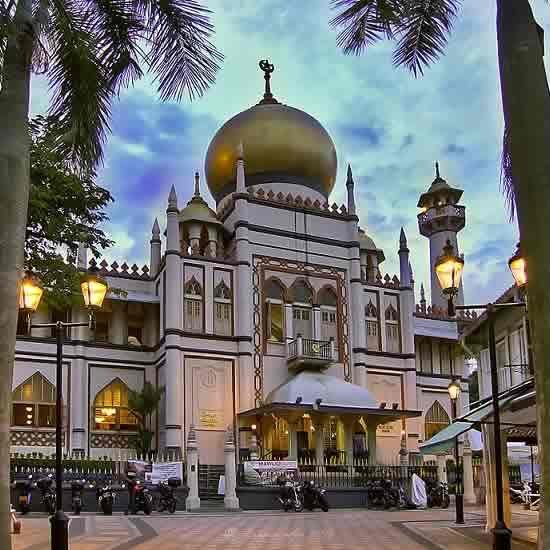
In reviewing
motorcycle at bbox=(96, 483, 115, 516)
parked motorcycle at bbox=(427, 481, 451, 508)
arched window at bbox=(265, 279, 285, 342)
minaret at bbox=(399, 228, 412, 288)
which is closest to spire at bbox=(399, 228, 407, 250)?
minaret at bbox=(399, 228, 412, 288)

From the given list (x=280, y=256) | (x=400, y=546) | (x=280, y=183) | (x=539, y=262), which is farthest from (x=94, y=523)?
(x=280, y=183)

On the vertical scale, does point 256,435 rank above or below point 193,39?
below

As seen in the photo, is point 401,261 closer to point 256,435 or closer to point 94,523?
point 256,435

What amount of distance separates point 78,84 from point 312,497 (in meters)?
17.7

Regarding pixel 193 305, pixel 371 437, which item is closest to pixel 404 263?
pixel 371 437

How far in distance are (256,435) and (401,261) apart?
10.4m

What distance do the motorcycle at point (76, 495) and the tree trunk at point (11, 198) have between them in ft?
52.9

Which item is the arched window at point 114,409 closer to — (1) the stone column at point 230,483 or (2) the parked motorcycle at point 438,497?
(1) the stone column at point 230,483

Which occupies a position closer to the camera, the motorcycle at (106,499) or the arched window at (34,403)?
the motorcycle at (106,499)

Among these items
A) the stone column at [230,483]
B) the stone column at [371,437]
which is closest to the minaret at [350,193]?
the stone column at [371,437]

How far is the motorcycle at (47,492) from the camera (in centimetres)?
2230

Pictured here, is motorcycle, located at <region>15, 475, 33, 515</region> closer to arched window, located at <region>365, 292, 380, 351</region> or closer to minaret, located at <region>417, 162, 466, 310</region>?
arched window, located at <region>365, 292, 380, 351</region>

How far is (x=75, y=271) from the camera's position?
17.7 m

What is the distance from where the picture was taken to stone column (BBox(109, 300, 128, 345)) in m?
34.1
